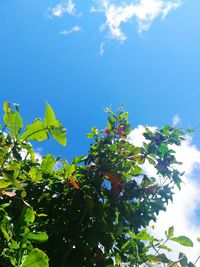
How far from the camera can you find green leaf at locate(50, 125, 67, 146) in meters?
1.97

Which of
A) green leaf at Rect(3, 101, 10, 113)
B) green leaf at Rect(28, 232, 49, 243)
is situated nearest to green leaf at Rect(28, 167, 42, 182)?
green leaf at Rect(28, 232, 49, 243)

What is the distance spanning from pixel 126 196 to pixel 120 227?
31 centimetres

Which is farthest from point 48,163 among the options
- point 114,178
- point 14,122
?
point 14,122

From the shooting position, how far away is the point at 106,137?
3670 mm

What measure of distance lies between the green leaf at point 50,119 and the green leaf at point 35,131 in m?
0.03

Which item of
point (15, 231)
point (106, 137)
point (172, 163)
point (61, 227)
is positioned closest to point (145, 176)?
point (172, 163)

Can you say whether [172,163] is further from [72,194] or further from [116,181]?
[72,194]

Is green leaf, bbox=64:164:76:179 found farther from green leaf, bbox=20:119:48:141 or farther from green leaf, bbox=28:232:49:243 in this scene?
green leaf, bbox=20:119:48:141

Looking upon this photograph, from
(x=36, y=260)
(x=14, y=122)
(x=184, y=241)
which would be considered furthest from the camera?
(x=184, y=241)

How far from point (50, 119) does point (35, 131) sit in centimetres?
10

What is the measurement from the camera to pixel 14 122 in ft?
6.27

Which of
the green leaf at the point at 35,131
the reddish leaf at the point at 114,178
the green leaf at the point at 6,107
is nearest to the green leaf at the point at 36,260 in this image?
the green leaf at the point at 35,131

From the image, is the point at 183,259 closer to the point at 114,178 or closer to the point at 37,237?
the point at 114,178

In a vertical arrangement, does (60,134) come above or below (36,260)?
above
